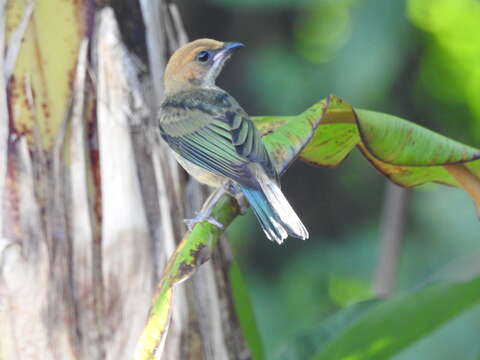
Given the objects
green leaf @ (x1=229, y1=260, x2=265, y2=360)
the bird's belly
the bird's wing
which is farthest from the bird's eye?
green leaf @ (x1=229, y1=260, x2=265, y2=360)

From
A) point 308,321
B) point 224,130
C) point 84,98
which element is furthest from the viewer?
point 308,321

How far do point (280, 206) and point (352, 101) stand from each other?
181 centimetres

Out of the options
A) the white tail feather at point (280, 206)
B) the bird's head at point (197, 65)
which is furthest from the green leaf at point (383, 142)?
the bird's head at point (197, 65)

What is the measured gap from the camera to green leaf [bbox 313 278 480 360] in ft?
7.73

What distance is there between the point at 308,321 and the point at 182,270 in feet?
8.28

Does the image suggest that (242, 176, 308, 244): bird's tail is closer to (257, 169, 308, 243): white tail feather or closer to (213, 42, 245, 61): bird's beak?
(257, 169, 308, 243): white tail feather

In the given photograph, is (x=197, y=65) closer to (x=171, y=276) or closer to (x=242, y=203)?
(x=242, y=203)

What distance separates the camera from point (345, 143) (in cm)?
211

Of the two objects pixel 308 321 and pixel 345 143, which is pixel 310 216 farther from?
pixel 345 143

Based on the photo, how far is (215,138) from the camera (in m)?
2.42

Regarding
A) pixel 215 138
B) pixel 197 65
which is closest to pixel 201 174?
pixel 215 138

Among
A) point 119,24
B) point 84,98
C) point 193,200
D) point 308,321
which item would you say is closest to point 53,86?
point 84,98

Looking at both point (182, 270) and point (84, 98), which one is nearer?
point (182, 270)

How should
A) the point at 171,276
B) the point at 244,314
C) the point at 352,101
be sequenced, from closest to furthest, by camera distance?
the point at 171,276 < the point at 244,314 < the point at 352,101
